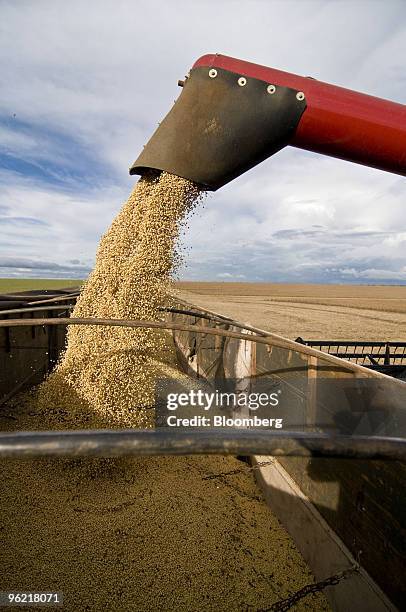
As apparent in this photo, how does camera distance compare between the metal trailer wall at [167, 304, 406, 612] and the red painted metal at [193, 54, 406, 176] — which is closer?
the metal trailer wall at [167, 304, 406, 612]

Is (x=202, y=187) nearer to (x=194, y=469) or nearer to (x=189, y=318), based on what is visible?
(x=194, y=469)

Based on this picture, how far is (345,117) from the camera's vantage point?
232 cm

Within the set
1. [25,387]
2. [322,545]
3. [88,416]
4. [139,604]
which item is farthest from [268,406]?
[25,387]

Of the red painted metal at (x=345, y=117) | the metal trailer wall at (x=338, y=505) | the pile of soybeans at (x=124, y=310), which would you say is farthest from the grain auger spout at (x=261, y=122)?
the metal trailer wall at (x=338, y=505)

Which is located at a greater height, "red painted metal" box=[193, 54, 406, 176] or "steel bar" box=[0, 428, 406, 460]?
"red painted metal" box=[193, 54, 406, 176]

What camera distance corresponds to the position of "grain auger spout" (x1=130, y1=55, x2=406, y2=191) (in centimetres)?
233

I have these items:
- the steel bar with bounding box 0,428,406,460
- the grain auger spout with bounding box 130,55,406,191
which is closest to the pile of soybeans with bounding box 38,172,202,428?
the grain auger spout with bounding box 130,55,406,191

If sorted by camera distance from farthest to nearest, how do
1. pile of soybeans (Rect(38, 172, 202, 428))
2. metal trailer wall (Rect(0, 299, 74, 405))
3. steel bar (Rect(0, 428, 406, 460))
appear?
metal trailer wall (Rect(0, 299, 74, 405)) → pile of soybeans (Rect(38, 172, 202, 428)) → steel bar (Rect(0, 428, 406, 460))

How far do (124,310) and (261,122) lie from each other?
2.16m

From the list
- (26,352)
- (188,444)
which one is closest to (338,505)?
(188,444)

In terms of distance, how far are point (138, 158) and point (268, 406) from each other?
8.59ft

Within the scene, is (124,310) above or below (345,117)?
below

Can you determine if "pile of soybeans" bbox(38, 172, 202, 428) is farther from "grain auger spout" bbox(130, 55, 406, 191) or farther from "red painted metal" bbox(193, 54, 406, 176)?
"red painted metal" bbox(193, 54, 406, 176)

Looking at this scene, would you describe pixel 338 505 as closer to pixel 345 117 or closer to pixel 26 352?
pixel 345 117
